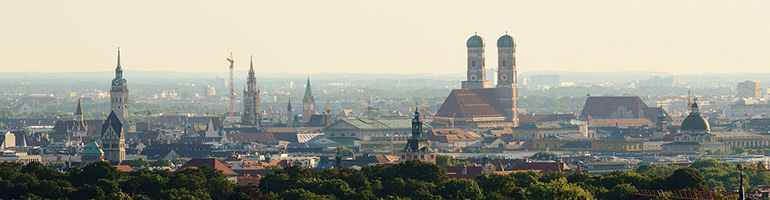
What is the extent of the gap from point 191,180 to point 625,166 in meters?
39.9

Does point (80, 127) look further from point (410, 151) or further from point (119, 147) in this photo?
point (410, 151)

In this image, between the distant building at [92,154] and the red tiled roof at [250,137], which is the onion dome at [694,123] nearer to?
the red tiled roof at [250,137]

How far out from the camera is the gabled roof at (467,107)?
194m

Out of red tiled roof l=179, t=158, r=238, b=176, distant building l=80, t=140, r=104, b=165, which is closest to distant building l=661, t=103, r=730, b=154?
distant building l=80, t=140, r=104, b=165

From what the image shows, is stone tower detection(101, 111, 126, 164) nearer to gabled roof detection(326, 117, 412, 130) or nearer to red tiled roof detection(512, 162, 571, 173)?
red tiled roof detection(512, 162, 571, 173)

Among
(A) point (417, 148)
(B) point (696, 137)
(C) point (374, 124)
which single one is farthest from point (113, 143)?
(C) point (374, 124)

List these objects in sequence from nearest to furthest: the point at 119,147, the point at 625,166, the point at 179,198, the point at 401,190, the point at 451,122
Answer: the point at 179,198 < the point at 401,190 < the point at 625,166 < the point at 119,147 < the point at 451,122

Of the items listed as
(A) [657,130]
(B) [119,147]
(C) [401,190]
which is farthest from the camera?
(A) [657,130]

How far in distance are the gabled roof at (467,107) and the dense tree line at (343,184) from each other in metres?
88.4

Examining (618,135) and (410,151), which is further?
(618,135)

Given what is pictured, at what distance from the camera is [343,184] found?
88.4 meters

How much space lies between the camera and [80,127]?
198250 millimetres

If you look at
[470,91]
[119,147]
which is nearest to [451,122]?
[470,91]

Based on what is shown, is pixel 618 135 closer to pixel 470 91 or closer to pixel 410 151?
pixel 470 91
